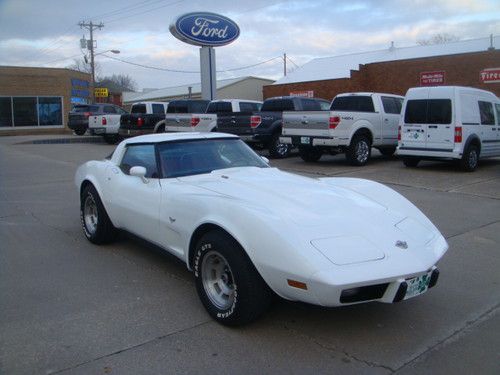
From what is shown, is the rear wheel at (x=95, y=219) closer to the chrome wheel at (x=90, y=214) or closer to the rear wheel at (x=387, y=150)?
the chrome wheel at (x=90, y=214)

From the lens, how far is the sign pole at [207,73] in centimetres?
2216

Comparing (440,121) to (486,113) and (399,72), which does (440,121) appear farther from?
(399,72)

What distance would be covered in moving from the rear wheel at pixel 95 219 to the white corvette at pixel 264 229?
1.55 ft

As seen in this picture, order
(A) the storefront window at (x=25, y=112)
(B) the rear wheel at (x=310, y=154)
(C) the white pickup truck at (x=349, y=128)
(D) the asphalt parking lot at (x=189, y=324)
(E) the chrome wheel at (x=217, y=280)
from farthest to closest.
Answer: (A) the storefront window at (x=25, y=112) < (B) the rear wheel at (x=310, y=154) < (C) the white pickup truck at (x=349, y=128) < (E) the chrome wheel at (x=217, y=280) < (D) the asphalt parking lot at (x=189, y=324)

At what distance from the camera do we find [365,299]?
322cm

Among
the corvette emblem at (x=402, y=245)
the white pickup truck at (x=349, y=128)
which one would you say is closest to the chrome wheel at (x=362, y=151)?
the white pickup truck at (x=349, y=128)

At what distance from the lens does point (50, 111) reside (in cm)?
3491

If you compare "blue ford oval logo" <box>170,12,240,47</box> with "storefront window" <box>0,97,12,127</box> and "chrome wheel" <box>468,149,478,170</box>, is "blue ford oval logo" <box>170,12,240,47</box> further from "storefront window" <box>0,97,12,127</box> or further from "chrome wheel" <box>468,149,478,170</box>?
"storefront window" <box>0,97,12,127</box>

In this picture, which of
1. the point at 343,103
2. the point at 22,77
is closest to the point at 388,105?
the point at 343,103

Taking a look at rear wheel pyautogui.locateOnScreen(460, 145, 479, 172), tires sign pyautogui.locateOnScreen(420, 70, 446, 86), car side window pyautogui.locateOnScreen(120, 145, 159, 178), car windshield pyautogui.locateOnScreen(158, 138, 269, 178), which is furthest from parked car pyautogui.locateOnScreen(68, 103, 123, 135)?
car windshield pyautogui.locateOnScreen(158, 138, 269, 178)

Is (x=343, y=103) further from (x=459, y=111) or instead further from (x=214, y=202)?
(x=214, y=202)

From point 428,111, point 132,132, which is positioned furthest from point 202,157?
point 132,132

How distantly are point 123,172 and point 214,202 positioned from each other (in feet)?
6.50

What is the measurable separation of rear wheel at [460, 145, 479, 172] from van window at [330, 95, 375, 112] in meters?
2.95
